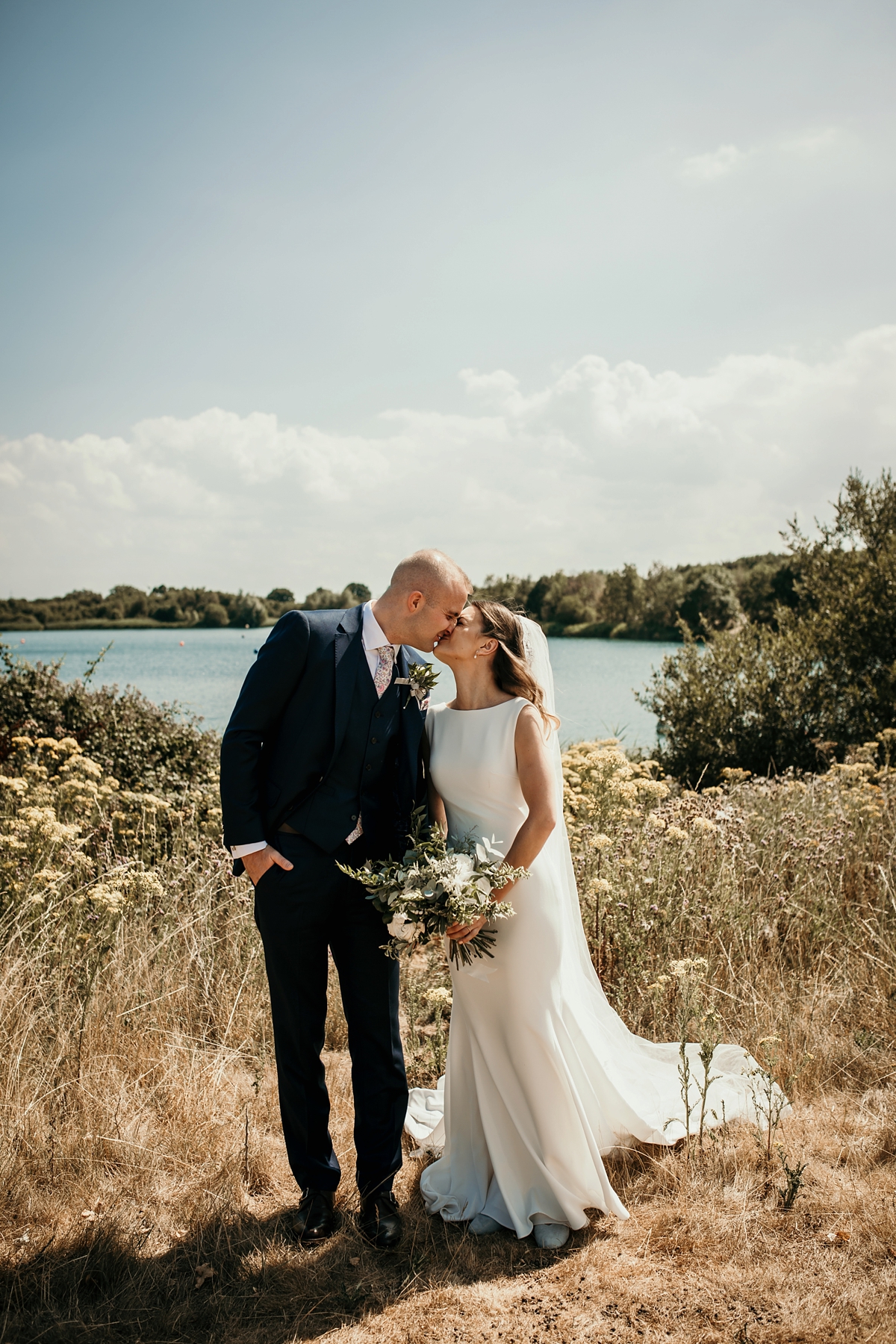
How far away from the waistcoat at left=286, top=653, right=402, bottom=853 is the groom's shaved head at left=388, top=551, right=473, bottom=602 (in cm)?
31

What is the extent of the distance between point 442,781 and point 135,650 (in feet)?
76.3

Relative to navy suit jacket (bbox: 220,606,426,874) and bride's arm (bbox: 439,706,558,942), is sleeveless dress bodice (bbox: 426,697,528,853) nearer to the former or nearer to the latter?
bride's arm (bbox: 439,706,558,942)

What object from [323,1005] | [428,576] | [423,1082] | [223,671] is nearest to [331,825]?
[323,1005]

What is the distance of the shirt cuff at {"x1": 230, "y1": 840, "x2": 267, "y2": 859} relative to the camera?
2748mm

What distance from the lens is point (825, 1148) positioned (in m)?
3.32

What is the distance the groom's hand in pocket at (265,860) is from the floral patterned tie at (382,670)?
28 centimetres

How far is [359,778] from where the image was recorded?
2879mm

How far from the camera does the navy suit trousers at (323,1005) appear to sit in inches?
111

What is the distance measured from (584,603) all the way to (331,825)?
25831mm

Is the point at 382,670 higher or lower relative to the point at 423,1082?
higher

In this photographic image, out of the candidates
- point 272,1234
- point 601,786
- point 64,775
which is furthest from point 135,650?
point 272,1234

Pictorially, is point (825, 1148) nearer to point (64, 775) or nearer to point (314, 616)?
point (314, 616)

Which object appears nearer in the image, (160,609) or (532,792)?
(532,792)

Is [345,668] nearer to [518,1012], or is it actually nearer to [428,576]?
[428,576]
